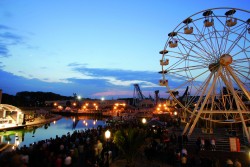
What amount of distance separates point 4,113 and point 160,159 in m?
32.2

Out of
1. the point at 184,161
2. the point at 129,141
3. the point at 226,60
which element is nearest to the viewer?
the point at 129,141

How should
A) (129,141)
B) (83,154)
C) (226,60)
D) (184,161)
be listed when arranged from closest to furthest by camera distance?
(129,141), (184,161), (83,154), (226,60)

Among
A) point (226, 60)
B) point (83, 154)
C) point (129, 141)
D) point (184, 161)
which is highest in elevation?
point (226, 60)

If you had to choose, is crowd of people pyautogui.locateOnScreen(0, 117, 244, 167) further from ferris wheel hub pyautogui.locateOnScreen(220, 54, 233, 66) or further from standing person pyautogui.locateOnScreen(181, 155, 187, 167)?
ferris wheel hub pyautogui.locateOnScreen(220, 54, 233, 66)

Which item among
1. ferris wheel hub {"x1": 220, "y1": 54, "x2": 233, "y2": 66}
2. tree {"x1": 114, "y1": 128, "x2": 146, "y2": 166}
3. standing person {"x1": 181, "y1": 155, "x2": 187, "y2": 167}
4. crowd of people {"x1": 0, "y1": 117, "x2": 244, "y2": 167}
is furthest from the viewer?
ferris wheel hub {"x1": 220, "y1": 54, "x2": 233, "y2": 66}

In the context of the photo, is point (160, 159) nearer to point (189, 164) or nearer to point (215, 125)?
point (189, 164)

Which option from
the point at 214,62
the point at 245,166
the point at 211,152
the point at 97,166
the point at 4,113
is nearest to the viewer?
the point at 97,166

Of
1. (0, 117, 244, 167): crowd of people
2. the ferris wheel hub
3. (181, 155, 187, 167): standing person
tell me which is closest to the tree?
(0, 117, 244, 167): crowd of people

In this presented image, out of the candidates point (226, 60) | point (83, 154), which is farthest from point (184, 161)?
point (226, 60)

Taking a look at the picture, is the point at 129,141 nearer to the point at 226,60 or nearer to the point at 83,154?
the point at 83,154

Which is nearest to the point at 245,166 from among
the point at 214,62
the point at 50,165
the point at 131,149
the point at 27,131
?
the point at 131,149

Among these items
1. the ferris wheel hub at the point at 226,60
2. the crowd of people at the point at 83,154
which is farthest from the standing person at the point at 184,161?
the ferris wheel hub at the point at 226,60

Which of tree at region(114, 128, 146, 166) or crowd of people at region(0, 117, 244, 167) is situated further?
tree at region(114, 128, 146, 166)

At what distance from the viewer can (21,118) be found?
42281mm
